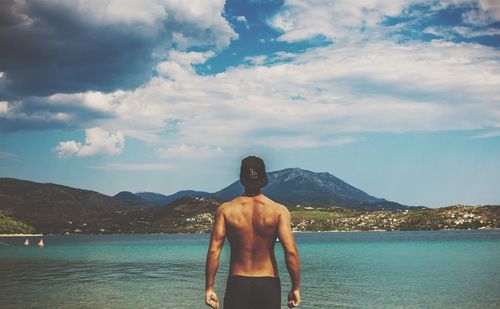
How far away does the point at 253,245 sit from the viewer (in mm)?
8930

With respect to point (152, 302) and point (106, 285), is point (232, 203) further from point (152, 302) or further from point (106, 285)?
point (106, 285)

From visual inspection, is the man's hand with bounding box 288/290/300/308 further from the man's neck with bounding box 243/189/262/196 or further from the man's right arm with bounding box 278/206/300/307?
the man's neck with bounding box 243/189/262/196

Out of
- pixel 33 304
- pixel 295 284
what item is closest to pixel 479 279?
pixel 33 304

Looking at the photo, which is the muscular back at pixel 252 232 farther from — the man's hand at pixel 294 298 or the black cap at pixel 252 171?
the man's hand at pixel 294 298

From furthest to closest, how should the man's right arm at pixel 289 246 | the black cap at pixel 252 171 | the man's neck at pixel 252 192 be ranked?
the man's neck at pixel 252 192, the black cap at pixel 252 171, the man's right arm at pixel 289 246

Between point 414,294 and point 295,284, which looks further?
point 414,294

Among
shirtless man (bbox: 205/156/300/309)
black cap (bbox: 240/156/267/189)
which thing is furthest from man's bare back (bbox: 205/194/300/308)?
black cap (bbox: 240/156/267/189)

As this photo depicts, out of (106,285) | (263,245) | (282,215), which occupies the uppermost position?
(282,215)

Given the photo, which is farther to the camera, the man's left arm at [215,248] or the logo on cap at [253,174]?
the man's left arm at [215,248]

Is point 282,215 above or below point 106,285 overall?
above

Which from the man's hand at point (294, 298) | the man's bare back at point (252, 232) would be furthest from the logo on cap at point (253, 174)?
the man's hand at point (294, 298)

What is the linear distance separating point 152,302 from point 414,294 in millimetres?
25077

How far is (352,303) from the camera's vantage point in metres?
42.3

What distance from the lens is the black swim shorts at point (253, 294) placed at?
8789mm
